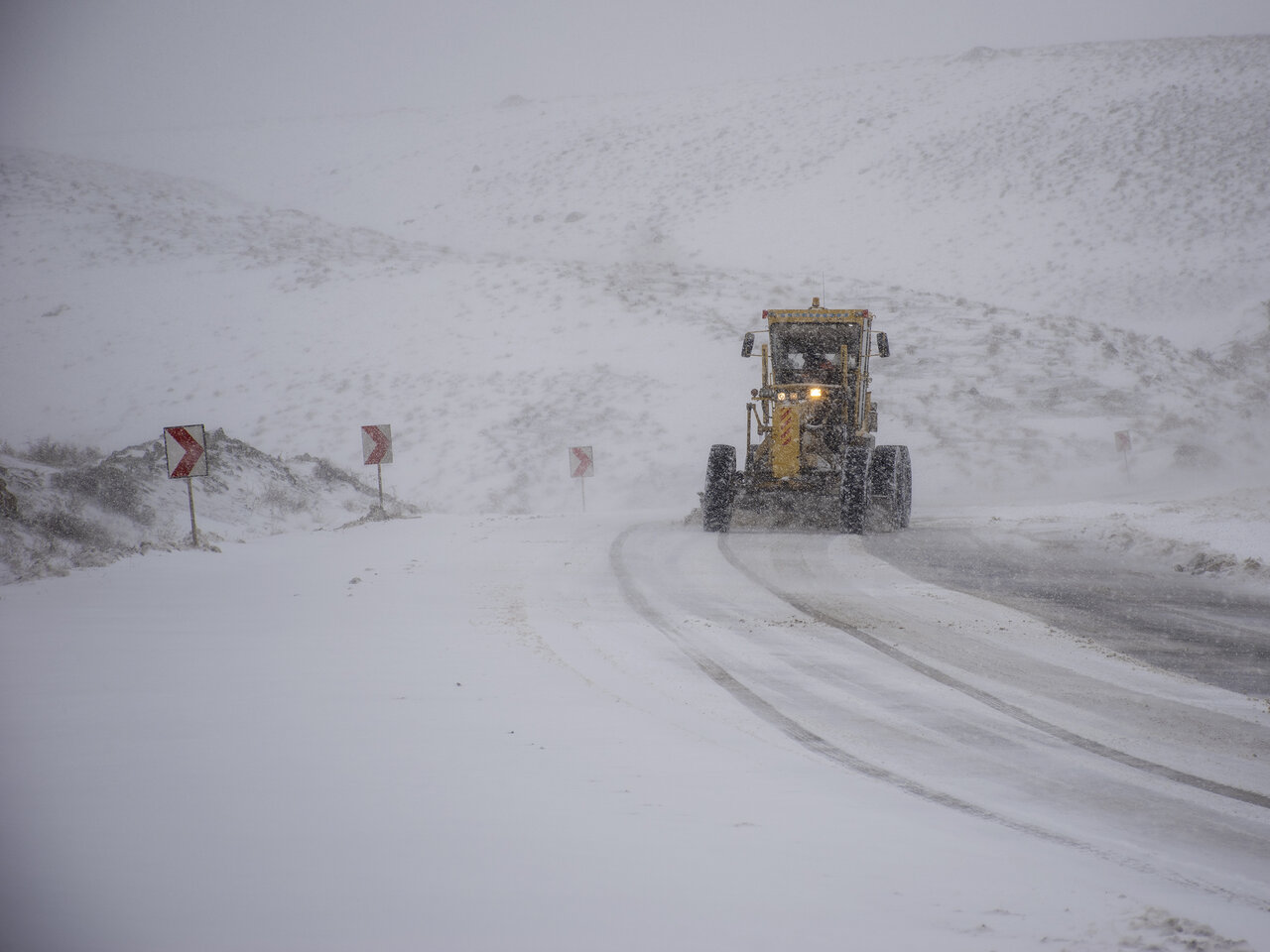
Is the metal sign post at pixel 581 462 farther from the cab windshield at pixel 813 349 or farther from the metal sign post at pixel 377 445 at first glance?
the cab windshield at pixel 813 349

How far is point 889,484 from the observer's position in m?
15.4

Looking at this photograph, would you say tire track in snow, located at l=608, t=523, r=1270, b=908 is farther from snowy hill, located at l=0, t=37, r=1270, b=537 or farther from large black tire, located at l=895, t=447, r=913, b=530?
snowy hill, located at l=0, t=37, r=1270, b=537

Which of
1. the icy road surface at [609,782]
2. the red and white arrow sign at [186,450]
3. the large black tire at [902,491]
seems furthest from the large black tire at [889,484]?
the red and white arrow sign at [186,450]

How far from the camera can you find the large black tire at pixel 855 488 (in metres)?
14.6

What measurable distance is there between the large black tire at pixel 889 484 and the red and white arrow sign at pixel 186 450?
9981mm

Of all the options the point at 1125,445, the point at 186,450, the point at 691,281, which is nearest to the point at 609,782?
the point at 186,450

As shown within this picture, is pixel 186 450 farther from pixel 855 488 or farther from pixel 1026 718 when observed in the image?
pixel 1026 718

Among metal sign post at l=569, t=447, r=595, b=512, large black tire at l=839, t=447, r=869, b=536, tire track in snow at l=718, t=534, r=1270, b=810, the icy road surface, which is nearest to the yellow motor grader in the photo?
large black tire at l=839, t=447, r=869, b=536

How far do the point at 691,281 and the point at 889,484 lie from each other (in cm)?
2474

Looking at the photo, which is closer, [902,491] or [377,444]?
[902,491]

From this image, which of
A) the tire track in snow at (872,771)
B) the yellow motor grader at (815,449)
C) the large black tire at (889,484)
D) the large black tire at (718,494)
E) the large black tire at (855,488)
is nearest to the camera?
the tire track in snow at (872,771)

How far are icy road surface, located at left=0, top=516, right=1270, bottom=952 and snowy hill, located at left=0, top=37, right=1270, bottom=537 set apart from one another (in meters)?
16.6

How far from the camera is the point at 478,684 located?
6.21 metres

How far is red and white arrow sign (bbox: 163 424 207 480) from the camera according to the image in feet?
46.8
